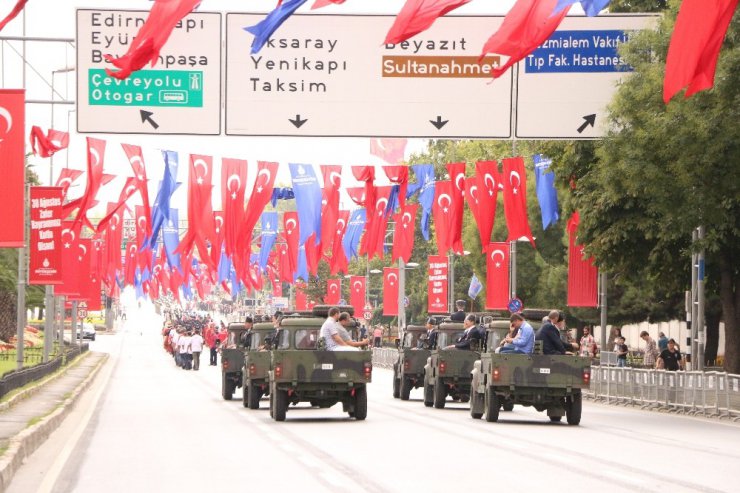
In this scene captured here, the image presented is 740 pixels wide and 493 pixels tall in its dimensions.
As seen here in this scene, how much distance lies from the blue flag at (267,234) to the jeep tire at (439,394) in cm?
3383

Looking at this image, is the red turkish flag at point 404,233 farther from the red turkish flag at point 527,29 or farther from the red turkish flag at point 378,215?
the red turkish flag at point 527,29

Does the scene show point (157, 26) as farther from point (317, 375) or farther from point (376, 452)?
point (317, 375)

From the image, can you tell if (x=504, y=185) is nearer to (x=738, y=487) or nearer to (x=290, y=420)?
(x=290, y=420)

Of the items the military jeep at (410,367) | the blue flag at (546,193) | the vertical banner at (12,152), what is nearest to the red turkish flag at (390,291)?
the blue flag at (546,193)

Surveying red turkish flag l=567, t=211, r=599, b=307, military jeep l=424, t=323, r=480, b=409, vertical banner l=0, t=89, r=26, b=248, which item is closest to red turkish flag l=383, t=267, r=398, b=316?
red turkish flag l=567, t=211, r=599, b=307

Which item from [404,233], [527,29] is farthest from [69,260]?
[527,29]

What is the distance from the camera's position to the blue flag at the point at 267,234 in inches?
2638

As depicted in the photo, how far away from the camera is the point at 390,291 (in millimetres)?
77000

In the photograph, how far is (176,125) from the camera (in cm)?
2772

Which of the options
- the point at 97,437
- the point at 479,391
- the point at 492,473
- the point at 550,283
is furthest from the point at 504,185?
the point at 550,283

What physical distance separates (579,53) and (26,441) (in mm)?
13596

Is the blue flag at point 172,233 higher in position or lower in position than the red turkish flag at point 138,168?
lower

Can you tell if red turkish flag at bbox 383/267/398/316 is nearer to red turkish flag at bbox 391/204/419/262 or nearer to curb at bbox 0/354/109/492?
red turkish flag at bbox 391/204/419/262

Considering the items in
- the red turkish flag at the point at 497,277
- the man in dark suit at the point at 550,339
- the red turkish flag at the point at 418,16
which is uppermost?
the red turkish flag at the point at 418,16
